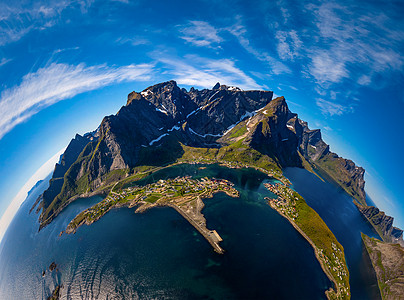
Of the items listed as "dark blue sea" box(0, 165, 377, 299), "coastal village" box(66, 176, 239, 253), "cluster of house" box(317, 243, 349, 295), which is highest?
"coastal village" box(66, 176, 239, 253)

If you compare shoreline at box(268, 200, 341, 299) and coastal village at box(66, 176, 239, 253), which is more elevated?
coastal village at box(66, 176, 239, 253)

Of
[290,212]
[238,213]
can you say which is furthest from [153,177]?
[290,212]

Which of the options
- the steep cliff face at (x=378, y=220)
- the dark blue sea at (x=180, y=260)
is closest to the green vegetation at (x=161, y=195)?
the dark blue sea at (x=180, y=260)

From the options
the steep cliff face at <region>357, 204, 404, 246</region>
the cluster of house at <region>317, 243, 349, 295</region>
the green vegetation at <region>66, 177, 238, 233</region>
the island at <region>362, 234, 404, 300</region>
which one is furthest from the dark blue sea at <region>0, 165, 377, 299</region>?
the steep cliff face at <region>357, 204, 404, 246</region>

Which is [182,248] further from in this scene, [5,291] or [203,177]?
[5,291]

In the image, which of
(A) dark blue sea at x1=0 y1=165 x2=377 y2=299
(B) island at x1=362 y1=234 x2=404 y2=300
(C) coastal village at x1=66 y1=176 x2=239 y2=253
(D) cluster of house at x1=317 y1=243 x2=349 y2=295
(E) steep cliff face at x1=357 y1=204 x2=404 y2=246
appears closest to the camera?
(A) dark blue sea at x1=0 y1=165 x2=377 y2=299

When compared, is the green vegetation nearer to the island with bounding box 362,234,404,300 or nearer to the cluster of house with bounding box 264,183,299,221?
the cluster of house with bounding box 264,183,299,221

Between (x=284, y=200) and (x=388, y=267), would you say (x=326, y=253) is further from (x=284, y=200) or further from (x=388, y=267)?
(x=284, y=200)

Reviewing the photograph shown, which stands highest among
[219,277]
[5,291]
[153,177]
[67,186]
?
[67,186]
